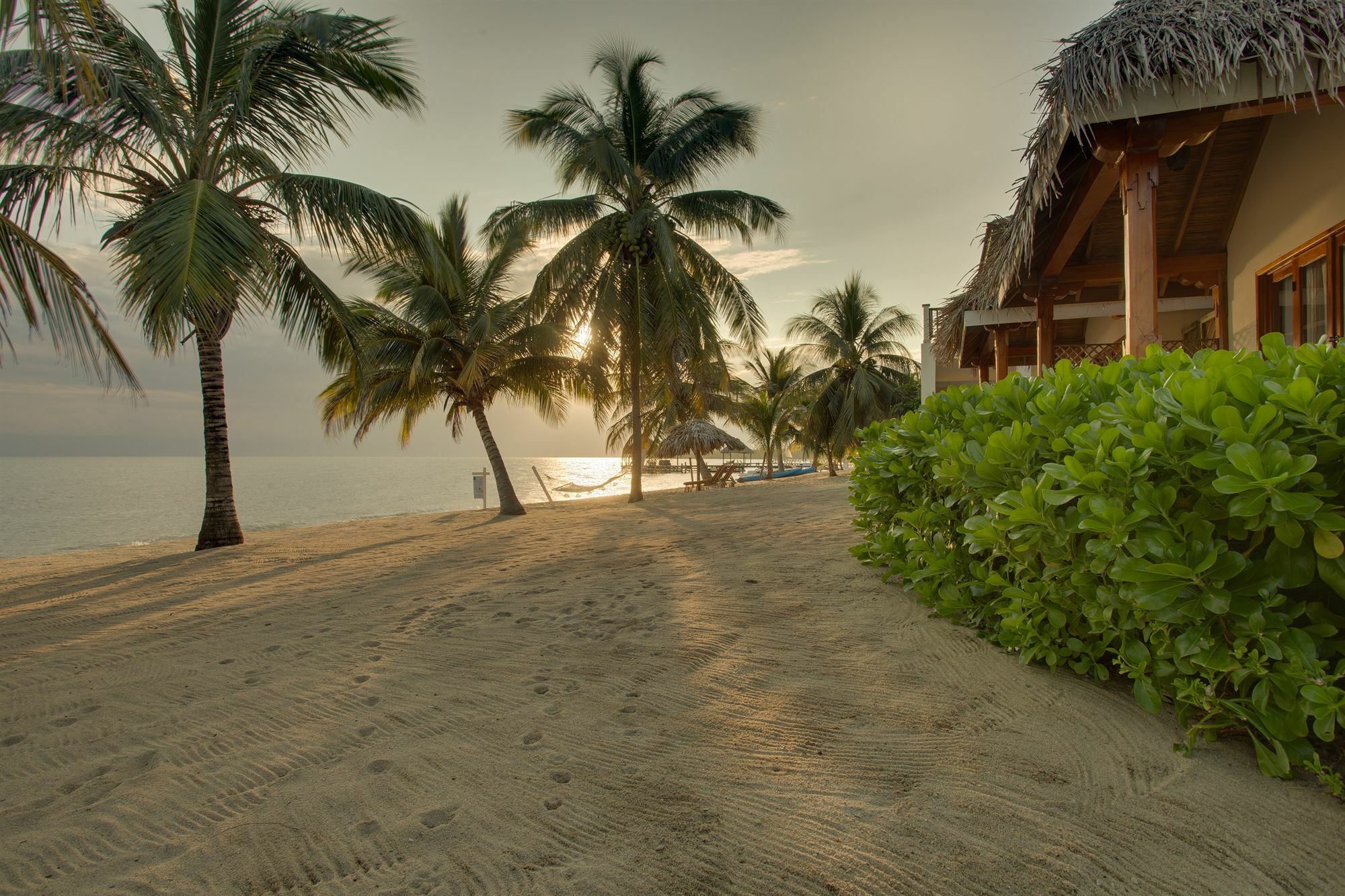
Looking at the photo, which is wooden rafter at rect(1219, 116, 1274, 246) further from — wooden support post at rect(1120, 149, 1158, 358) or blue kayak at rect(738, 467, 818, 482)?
blue kayak at rect(738, 467, 818, 482)

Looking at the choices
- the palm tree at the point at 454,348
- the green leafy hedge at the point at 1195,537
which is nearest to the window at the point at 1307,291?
the green leafy hedge at the point at 1195,537

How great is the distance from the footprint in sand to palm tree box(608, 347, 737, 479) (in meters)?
12.5

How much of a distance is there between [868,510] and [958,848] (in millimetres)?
2946

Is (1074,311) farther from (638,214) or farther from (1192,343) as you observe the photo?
(638,214)

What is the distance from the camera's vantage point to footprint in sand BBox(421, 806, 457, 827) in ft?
5.88

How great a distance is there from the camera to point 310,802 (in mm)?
1905

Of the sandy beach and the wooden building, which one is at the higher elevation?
the wooden building

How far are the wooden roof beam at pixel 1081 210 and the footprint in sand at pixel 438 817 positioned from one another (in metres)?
5.99

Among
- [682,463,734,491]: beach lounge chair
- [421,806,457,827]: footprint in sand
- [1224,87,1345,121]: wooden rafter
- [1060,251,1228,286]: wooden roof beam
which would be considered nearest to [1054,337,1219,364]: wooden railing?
[1060,251,1228,286]: wooden roof beam

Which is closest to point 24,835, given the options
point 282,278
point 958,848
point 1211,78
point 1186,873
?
point 958,848

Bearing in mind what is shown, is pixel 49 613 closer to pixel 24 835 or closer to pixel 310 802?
pixel 24 835

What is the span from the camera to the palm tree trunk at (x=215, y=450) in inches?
329

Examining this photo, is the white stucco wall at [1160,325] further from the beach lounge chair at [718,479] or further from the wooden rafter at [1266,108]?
the beach lounge chair at [718,479]

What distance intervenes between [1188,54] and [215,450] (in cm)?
1100
